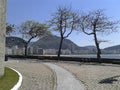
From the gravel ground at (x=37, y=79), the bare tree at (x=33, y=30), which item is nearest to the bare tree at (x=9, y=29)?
the bare tree at (x=33, y=30)

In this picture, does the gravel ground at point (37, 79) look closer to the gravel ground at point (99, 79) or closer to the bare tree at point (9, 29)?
the gravel ground at point (99, 79)

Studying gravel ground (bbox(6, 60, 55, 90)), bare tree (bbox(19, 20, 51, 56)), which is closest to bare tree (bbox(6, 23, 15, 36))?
bare tree (bbox(19, 20, 51, 56))

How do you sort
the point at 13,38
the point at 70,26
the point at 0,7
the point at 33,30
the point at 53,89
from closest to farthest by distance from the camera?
the point at 53,89 → the point at 0,7 → the point at 70,26 → the point at 33,30 → the point at 13,38

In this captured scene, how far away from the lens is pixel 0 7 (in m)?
16.4

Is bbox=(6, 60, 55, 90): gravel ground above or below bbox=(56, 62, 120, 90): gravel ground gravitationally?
above

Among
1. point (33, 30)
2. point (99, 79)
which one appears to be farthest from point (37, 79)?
point (33, 30)

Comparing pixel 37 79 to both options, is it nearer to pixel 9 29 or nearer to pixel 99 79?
pixel 99 79

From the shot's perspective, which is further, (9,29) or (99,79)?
(9,29)

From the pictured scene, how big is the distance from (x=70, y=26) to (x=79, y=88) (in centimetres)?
3932

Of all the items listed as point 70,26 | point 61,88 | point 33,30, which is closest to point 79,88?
point 61,88

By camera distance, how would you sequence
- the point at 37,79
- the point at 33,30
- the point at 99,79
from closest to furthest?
the point at 37,79 → the point at 99,79 → the point at 33,30

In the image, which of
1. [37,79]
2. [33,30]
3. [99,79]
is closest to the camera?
[37,79]

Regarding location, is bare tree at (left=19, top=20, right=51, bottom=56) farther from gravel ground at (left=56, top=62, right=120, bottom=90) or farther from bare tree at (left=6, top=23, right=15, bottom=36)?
gravel ground at (left=56, top=62, right=120, bottom=90)

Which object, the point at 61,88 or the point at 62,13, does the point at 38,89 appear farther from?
the point at 62,13
